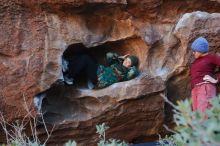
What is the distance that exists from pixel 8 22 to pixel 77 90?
0.91 m

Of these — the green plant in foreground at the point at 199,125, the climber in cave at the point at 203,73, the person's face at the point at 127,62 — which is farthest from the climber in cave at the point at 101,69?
the green plant in foreground at the point at 199,125

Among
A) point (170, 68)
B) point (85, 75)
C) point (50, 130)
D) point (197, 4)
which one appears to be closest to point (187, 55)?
point (170, 68)

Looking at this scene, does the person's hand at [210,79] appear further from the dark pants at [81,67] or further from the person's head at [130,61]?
the dark pants at [81,67]

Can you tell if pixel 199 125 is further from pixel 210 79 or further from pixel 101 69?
pixel 101 69

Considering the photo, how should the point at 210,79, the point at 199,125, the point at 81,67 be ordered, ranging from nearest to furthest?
the point at 199,125
the point at 210,79
the point at 81,67

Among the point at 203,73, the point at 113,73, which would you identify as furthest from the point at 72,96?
the point at 203,73

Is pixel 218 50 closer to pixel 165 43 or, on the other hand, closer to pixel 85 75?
pixel 165 43

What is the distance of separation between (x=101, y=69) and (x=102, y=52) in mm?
378

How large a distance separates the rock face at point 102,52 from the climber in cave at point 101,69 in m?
0.09

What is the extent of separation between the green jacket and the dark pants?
0.21ft

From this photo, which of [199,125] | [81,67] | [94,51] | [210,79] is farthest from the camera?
[94,51]

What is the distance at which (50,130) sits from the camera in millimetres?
4242

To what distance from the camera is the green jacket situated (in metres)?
4.24

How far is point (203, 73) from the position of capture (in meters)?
3.57
